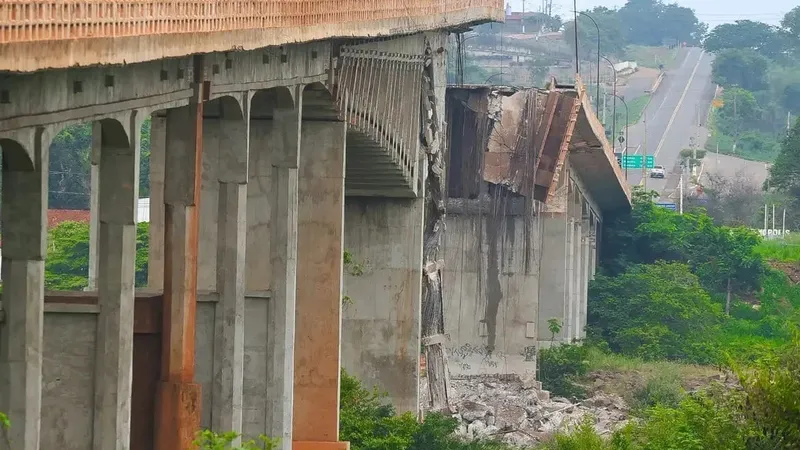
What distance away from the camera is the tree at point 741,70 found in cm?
16888

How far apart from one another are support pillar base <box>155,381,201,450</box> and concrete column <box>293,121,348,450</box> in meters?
9.15

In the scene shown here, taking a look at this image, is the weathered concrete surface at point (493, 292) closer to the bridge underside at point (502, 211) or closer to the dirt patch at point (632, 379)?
the bridge underside at point (502, 211)

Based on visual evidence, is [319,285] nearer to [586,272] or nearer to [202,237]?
[202,237]

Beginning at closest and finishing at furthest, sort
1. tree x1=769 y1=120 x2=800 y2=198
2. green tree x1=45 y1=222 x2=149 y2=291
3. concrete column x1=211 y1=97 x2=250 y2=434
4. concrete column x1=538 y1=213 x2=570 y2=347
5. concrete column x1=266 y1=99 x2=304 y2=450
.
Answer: concrete column x1=211 y1=97 x2=250 y2=434, concrete column x1=266 y1=99 x2=304 y2=450, green tree x1=45 y1=222 x2=149 y2=291, concrete column x1=538 y1=213 x2=570 y2=347, tree x1=769 y1=120 x2=800 y2=198

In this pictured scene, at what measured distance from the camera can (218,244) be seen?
2472cm

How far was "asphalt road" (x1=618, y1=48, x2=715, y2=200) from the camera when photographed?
13012cm

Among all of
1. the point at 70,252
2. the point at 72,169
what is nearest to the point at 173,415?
the point at 70,252

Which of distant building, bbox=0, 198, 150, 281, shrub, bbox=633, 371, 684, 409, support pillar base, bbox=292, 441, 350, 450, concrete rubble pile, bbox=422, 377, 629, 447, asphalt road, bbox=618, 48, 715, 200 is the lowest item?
concrete rubble pile, bbox=422, 377, 629, 447

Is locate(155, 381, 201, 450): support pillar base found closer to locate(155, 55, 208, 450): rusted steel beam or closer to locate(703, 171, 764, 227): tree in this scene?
locate(155, 55, 208, 450): rusted steel beam

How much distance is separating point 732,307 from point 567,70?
112405 mm

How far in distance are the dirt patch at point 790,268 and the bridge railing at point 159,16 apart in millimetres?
49856

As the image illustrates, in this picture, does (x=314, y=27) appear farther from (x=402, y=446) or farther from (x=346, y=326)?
(x=346, y=326)

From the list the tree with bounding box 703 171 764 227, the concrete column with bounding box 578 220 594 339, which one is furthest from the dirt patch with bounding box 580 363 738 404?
the tree with bounding box 703 171 764 227

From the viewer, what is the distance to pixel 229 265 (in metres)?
24.7
